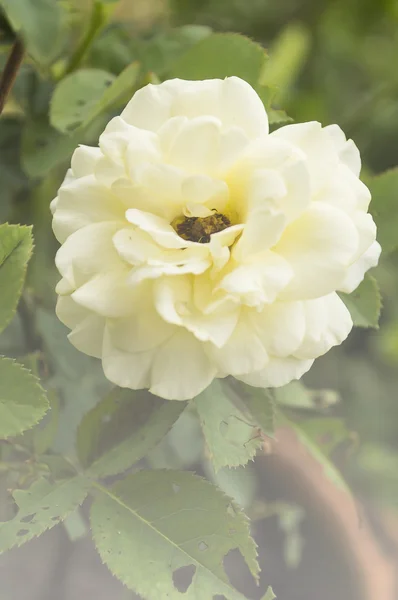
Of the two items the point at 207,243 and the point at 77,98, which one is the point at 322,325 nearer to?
the point at 207,243

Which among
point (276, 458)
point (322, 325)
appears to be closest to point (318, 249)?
point (322, 325)

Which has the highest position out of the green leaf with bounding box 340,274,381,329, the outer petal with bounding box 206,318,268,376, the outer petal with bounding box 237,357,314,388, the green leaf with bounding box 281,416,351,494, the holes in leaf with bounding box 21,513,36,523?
the outer petal with bounding box 206,318,268,376

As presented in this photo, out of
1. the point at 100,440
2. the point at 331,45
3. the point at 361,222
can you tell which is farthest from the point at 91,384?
the point at 331,45

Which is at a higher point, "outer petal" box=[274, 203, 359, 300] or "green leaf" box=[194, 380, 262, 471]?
"outer petal" box=[274, 203, 359, 300]

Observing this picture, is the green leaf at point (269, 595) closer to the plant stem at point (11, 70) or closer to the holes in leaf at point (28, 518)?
the holes in leaf at point (28, 518)

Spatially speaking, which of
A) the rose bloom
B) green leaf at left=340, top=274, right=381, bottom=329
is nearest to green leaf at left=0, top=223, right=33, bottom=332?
the rose bloom

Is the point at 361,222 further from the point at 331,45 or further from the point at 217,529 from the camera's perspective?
the point at 331,45

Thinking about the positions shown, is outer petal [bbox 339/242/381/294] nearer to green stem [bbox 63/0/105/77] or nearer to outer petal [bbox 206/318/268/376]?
outer petal [bbox 206/318/268/376]

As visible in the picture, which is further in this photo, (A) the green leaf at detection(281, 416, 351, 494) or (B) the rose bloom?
(A) the green leaf at detection(281, 416, 351, 494)
